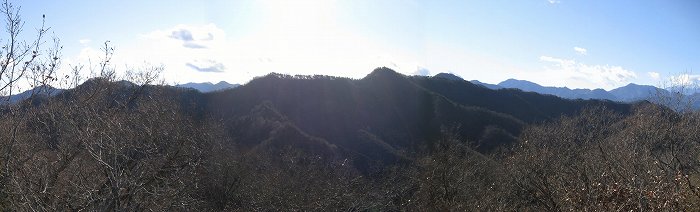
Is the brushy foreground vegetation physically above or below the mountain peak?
below

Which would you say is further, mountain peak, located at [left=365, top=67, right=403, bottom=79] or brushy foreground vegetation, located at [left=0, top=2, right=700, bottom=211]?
mountain peak, located at [left=365, top=67, right=403, bottom=79]

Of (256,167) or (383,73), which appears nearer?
(256,167)

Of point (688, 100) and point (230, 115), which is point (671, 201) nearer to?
point (688, 100)

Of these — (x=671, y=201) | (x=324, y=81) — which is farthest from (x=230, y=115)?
(x=671, y=201)

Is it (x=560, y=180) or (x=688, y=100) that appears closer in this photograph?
(x=560, y=180)

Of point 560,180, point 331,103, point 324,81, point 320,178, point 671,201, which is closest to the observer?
point 671,201

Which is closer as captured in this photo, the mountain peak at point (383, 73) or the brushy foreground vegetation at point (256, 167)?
the brushy foreground vegetation at point (256, 167)

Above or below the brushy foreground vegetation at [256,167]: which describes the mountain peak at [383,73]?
above

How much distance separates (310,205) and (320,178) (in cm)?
913

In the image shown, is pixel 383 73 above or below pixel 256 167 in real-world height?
above

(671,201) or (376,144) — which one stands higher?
(671,201)

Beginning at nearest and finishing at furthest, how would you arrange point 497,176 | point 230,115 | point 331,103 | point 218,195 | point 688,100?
point 688,100 < point 497,176 < point 218,195 < point 230,115 < point 331,103

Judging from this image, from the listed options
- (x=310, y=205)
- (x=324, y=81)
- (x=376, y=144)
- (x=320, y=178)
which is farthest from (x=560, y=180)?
(x=324, y=81)

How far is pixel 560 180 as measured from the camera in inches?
492
